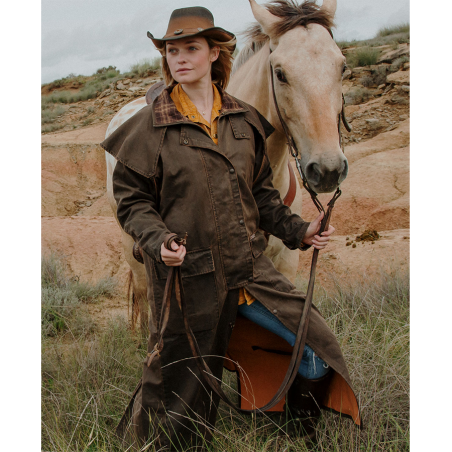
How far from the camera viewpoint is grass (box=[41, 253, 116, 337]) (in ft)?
15.0

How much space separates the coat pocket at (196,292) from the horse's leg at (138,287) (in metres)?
1.92

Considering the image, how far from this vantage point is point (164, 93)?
211cm

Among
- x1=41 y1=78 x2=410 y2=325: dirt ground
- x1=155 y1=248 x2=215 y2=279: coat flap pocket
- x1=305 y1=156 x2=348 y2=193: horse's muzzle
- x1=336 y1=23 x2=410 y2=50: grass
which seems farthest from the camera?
x1=336 y1=23 x2=410 y2=50: grass

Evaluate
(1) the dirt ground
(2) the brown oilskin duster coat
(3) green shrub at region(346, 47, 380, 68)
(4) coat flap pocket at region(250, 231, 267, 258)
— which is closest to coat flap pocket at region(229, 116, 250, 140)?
(2) the brown oilskin duster coat

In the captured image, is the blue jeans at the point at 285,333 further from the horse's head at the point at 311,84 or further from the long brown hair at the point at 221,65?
the long brown hair at the point at 221,65

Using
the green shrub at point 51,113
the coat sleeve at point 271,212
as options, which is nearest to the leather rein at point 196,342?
the coat sleeve at point 271,212

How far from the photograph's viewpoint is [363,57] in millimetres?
14789

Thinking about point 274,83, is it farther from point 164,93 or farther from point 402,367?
point 402,367

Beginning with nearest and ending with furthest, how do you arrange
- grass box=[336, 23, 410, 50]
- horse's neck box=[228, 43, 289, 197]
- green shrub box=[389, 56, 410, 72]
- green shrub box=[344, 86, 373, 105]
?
horse's neck box=[228, 43, 289, 197] < green shrub box=[344, 86, 373, 105] < green shrub box=[389, 56, 410, 72] < grass box=[336, 23, 410, 50]

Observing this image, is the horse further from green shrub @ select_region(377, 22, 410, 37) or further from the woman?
green shrub @ select_region(377, 22, 410, 37)

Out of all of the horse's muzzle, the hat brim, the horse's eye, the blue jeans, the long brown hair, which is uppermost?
the hat brim

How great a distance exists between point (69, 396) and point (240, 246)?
1.55 m

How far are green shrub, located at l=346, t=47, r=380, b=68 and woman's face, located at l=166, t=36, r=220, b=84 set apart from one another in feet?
46.6

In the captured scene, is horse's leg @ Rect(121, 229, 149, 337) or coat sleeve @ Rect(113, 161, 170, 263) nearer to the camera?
coat sleeve @ Rect(113, 161, 170, 263)
